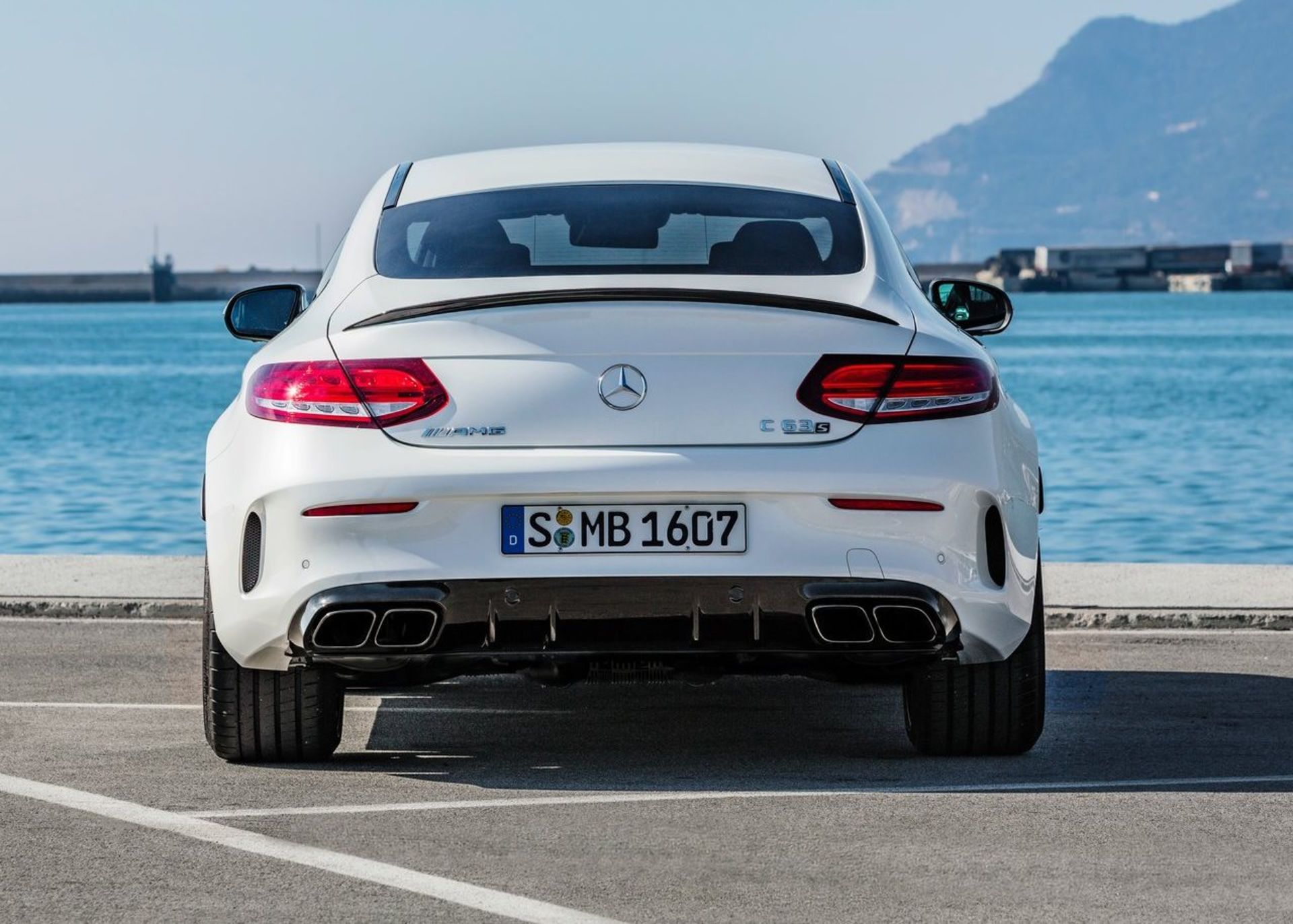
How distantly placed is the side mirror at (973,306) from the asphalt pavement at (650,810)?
1249mm

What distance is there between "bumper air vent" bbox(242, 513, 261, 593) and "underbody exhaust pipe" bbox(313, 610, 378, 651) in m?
0.24

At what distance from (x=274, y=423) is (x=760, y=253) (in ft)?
→ 4.49

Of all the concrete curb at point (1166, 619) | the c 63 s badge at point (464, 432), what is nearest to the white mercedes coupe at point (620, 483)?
the c 63 s badge at point (464, 432)

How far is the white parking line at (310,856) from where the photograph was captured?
4.01 meters

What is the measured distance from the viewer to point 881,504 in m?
5.03

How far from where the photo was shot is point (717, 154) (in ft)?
20.9

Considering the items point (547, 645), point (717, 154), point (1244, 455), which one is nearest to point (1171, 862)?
point (547, 645)

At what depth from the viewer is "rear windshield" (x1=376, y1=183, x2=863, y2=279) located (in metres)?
5.49

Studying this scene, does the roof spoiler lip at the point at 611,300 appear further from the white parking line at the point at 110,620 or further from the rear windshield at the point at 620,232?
the white parking line at the point at 110,620

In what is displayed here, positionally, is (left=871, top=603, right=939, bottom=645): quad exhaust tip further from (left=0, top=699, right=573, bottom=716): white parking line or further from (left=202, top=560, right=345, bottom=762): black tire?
(left=0, top=699, right=573, bottom=716): white parking line

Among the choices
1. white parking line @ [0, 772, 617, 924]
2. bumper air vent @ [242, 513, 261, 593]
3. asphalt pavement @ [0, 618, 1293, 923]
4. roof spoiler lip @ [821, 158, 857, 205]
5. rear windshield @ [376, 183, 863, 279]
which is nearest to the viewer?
white parking line @ [0, 772, 617, 924]

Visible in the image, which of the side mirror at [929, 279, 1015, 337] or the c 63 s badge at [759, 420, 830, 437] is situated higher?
the side mirror at [929, 279, 1015, 337]

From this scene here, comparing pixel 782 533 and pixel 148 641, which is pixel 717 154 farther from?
pixel 148 641

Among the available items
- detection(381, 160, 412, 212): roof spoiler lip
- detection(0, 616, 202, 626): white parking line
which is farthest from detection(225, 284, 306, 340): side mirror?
detection(0, 616, 202, 626): white parking line
